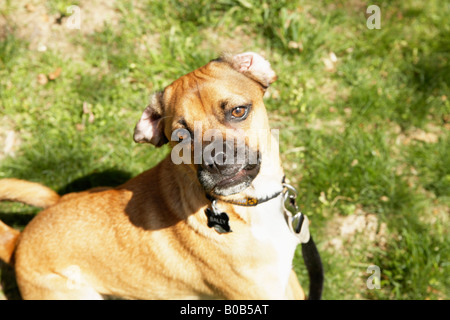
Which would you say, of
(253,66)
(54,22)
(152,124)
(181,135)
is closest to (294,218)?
(181,135)

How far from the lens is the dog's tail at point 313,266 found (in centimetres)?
376

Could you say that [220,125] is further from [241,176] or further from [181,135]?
[241,176]

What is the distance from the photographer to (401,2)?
5645 millimetres

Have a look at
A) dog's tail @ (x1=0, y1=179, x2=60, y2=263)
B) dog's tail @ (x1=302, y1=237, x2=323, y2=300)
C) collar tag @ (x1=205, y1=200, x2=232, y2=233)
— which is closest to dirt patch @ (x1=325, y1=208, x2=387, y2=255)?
dog's tail @ (x1=302, y1=237, x2=323, y2=300)

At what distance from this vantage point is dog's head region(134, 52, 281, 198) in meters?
2.97

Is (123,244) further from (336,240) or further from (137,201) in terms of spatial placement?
(336,240)

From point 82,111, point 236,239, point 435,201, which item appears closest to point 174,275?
point 236,239

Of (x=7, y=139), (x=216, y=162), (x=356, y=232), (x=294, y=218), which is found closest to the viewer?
(x=216, y=162)

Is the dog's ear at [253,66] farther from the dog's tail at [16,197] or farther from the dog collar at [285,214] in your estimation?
the dog's tail at [16,197]

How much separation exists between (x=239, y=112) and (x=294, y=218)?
3.25ft

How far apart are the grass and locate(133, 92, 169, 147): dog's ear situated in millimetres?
1622

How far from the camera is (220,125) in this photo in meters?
3.08

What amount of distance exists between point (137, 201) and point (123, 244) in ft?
1.20

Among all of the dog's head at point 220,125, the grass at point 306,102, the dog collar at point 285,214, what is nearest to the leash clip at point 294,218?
the dog collar at point 285,214
